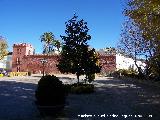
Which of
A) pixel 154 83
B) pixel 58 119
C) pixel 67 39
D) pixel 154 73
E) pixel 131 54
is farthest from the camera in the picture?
pixel 131 54

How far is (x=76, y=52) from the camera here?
98.4 feet

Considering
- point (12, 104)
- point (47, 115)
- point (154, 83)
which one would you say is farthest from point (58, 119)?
point (154, 83)

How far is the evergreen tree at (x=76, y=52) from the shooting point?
98.6 feet

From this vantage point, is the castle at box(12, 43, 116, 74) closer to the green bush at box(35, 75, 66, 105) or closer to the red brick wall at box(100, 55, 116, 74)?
the red brick wall at box(100, 55, 116, 74)

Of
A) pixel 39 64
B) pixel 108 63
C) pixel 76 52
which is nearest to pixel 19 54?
pixel 39 64

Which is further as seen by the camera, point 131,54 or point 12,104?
point 131,54

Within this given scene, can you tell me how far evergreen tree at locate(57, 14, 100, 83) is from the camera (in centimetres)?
3005

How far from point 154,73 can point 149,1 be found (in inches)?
1006

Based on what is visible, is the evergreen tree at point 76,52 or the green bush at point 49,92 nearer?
the green bush at point 49,92

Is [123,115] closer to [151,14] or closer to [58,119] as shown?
[58,119]

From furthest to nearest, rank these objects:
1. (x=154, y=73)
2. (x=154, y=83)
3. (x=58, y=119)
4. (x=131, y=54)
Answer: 1. (x=131, y=54)
2. (x=154, y=73)
3. (x=154, y=83)
4. (x=58, y=119)

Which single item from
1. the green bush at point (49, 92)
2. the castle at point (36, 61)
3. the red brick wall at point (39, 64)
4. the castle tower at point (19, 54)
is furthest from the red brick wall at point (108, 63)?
the green bush at point (49, 92)

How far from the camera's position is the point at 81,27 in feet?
100.0

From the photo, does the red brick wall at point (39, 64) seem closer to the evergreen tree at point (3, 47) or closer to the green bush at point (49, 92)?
the evergreen tree at point (3, 47)
